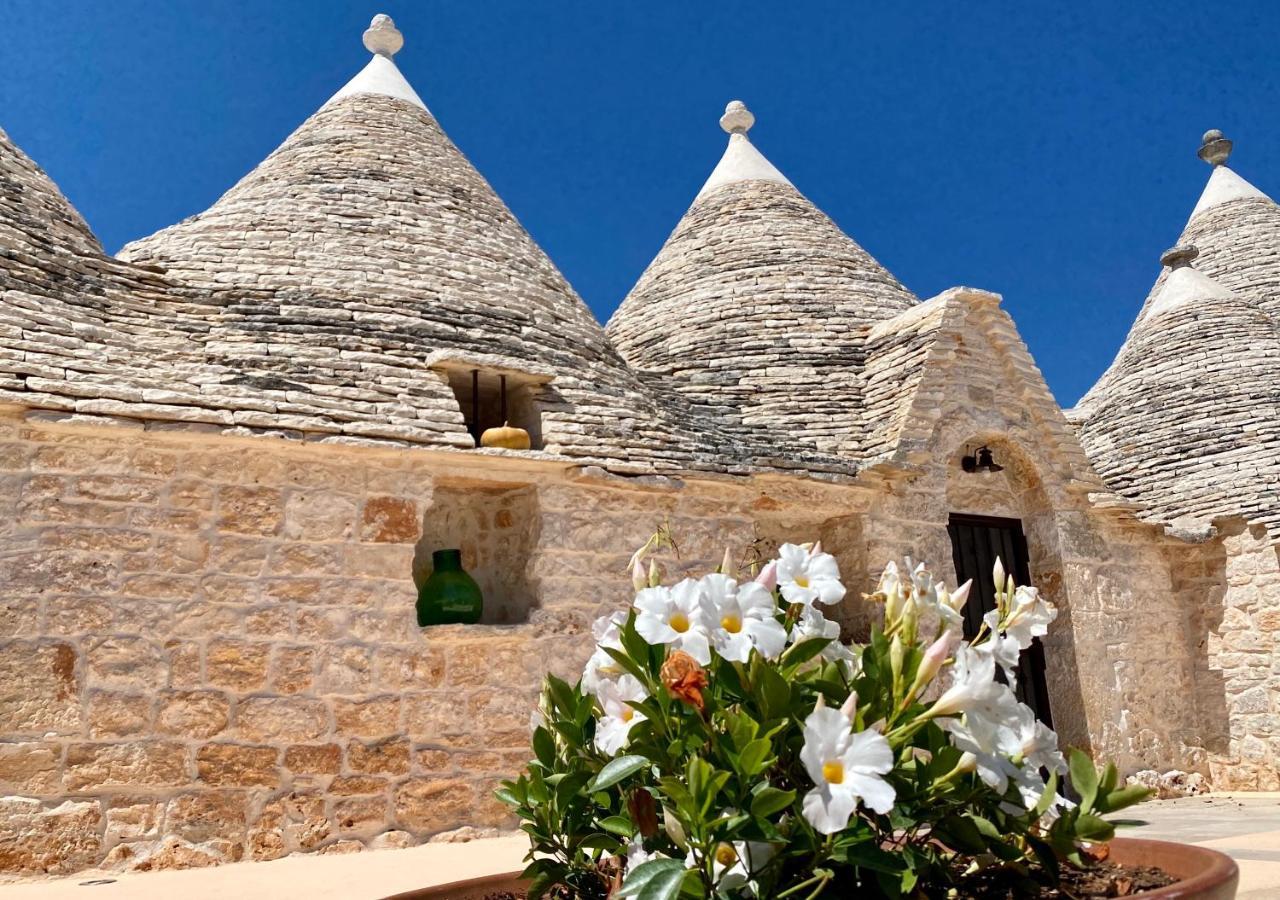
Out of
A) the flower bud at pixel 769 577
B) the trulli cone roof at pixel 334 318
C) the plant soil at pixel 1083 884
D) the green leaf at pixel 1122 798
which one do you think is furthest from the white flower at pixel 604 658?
the trulli cone roof at pixel 334 318

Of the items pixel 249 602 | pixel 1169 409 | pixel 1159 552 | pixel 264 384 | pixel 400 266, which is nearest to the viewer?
pixel 249 602

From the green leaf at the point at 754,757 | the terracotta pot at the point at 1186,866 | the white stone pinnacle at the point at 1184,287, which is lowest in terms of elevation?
the terracotta pot at the point at 1186,866

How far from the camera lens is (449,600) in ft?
20.4

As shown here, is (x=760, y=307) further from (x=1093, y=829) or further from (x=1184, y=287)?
(x=1093, y=829)

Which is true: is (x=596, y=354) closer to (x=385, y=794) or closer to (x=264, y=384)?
(x=264, y=384)

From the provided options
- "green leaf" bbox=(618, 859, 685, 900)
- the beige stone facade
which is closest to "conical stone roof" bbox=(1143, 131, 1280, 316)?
the beige stone facade

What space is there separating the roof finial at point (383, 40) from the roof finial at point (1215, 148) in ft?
40.3

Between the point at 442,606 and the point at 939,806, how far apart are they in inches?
194

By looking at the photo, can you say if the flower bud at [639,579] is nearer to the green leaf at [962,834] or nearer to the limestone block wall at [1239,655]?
the green leaf at [962,834]

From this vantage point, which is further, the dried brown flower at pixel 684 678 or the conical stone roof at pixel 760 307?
the conical stone roof at pixel 760 307

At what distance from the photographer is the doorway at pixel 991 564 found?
8398mm

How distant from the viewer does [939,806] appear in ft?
5.28

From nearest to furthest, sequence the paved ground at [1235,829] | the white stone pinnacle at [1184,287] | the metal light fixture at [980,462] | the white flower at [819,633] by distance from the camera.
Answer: the white flower at [819,633], the paved ground at [1235,829], the metal light fixture at [980,462], the white stone pinnacle at [1184,287]

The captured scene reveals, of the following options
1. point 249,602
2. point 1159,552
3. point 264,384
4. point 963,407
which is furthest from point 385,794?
point 1159,552
